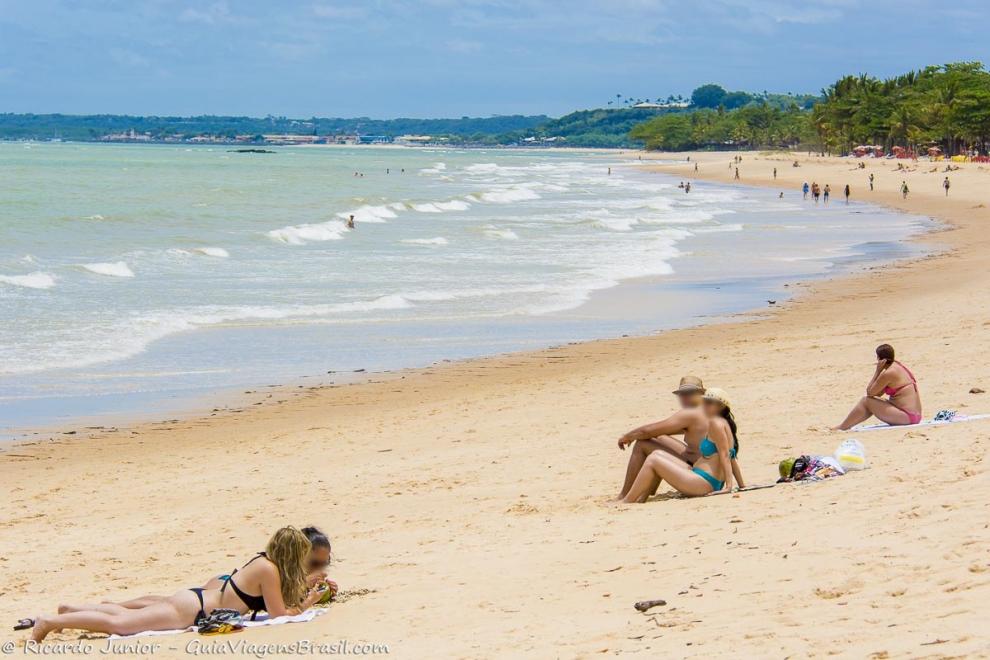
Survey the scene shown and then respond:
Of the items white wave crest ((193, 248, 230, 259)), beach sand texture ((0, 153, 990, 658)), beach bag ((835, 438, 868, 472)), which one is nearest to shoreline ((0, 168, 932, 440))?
beach sand texture ((0, 153, 990, 658))

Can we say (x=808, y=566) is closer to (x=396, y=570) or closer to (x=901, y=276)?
(x=396, y=570)

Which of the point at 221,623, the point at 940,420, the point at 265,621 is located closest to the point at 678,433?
the point at 940,420

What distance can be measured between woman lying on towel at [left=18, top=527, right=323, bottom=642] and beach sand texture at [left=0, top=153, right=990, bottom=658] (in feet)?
0.63

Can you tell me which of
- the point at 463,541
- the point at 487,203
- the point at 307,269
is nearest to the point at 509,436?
the point at 463,541

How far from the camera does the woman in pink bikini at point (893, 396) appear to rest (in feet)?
35.2

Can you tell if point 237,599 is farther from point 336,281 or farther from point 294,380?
point 336,281

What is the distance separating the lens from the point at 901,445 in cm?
971

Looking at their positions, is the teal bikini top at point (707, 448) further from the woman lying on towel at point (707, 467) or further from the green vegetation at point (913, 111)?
the green vegetation at point (913, 111)

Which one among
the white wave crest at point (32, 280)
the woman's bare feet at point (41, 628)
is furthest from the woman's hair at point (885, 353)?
the white wave crest at point (32, 280)

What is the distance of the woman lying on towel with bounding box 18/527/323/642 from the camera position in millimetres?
6969

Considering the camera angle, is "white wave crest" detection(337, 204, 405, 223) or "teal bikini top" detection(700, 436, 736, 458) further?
"white wave crest" detection(337, 204, 405, 223)

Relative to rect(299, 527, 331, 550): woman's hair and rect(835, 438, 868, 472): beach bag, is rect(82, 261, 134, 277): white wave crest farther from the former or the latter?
rect(299, 527, 331, 550): woman's hair

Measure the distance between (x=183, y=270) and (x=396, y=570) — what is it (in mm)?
23021

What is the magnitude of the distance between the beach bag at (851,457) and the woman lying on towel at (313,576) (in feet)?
12.3
